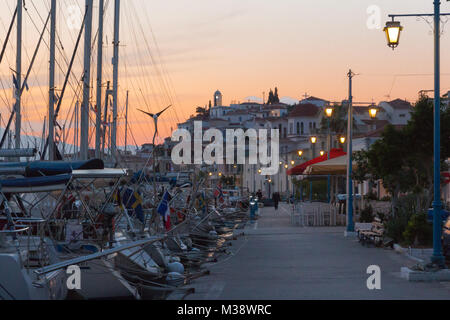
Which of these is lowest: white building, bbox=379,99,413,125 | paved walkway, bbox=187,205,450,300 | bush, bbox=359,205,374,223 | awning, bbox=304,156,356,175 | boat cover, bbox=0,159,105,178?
paved walkway, bbox=187,205,450,300

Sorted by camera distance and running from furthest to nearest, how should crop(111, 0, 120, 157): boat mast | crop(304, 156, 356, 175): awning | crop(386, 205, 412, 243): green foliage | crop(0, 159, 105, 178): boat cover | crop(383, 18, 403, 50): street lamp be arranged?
crop(304, 156, 356, 175): awning → crop(111, 0, 120, 157): boat mast → crop(386, 205, 412, 243): green foliage → crop(0, 159, 105, 178): boat cover → crop(383, 18, 403, 50): street lamp

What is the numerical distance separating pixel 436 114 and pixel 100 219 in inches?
328

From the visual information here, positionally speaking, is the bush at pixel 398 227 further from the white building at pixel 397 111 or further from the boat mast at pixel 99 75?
the white building at pixel 397 111

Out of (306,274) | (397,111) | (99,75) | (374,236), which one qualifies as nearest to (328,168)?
(374,236)

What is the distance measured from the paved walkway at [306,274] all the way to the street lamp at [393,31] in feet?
18.0

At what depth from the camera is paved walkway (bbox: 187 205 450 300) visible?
16531 mm

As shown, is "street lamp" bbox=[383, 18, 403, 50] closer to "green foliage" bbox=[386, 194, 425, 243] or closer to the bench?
"green foliage" bbox=[386, 194, 425, 243]

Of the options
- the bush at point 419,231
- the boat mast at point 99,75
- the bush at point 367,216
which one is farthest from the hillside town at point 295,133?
the bush at point 419,231

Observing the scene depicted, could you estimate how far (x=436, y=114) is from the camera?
19.0 metres

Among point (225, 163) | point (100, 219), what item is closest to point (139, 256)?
point (100, 219)

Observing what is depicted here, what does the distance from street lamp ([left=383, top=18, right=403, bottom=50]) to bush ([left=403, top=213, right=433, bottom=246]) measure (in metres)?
7.64

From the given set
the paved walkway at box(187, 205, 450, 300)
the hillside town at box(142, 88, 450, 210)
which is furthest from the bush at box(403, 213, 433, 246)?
the hillside town at box(142, 88, 450, 210)

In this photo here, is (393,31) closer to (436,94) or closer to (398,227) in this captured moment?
(436,94)
